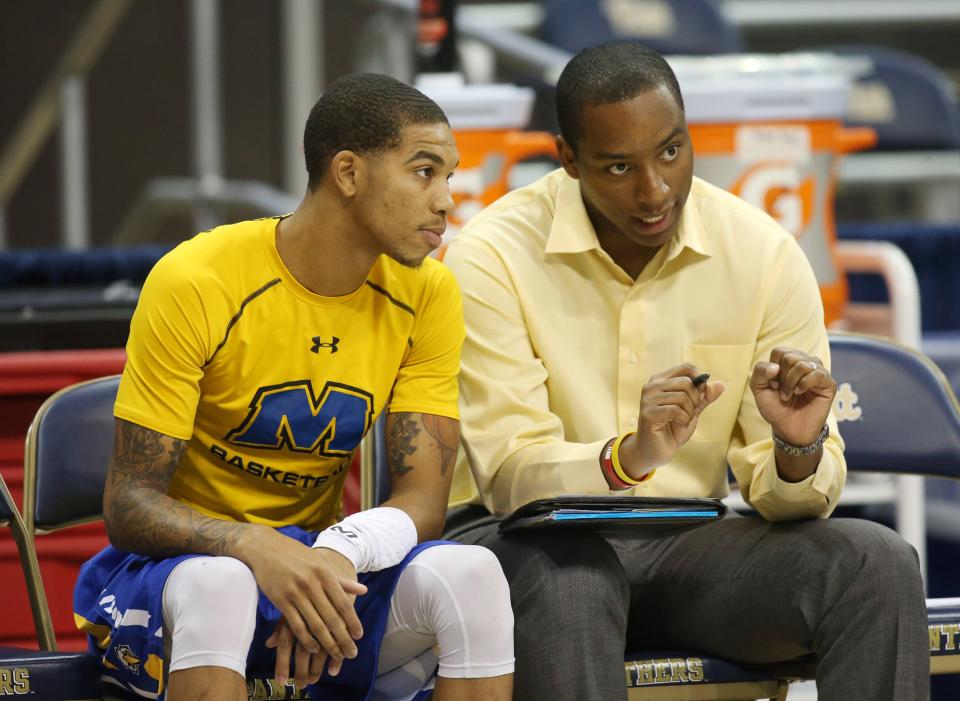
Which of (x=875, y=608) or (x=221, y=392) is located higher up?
(x=221, y=392)

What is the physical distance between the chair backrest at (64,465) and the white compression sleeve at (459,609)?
0.68 metres

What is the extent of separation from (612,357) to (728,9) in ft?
11.8

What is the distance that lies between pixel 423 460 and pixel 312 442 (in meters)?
0.16

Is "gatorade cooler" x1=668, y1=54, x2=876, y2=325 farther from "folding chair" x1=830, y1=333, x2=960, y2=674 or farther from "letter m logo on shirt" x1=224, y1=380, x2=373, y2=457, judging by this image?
"letter m logo on shirt" x1=224, y1=380, x2=373, y2=457

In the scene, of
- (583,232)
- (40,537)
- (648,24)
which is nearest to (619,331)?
(583,232)

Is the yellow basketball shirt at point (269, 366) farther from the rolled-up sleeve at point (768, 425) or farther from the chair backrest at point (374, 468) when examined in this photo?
the rolled-up sleeve at point (768, 425)

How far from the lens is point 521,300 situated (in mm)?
2291

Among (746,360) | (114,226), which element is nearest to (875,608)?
(746,360)

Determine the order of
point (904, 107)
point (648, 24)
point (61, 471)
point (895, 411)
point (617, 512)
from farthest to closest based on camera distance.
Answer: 1. point (904, 107)
2. point (648, 24)
3. point (895, 411)
4. point (61, 471)
5. point (617, 512)

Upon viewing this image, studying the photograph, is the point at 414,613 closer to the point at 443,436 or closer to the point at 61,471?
the point at 443,436

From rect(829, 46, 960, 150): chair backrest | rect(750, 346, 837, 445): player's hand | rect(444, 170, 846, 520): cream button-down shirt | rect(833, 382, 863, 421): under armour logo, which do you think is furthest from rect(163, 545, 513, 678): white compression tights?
rect(829, 46, 960, 150): chair backrest

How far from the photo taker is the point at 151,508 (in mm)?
1951

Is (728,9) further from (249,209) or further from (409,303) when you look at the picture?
(409,303)

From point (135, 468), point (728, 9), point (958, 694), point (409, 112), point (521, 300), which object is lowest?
point (958, 694)
